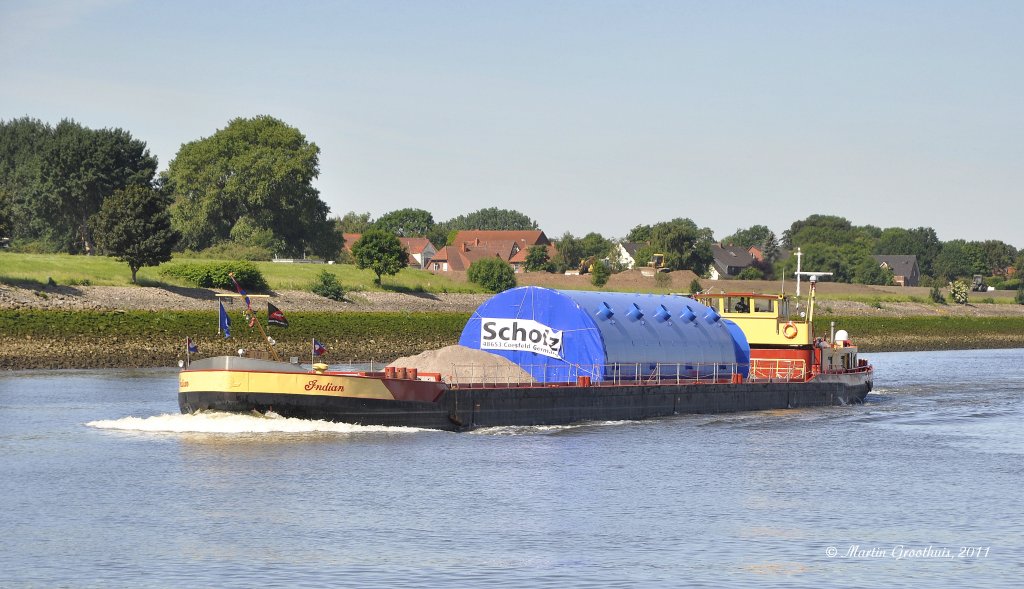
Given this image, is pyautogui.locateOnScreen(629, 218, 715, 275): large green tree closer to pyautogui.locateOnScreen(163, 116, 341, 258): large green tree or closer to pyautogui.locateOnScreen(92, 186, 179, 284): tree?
pyautogui.locateOnScreen(163, 116, 341, 258): large green tree

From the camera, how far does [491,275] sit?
119250 millimetres

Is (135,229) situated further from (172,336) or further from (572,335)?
(572,335)

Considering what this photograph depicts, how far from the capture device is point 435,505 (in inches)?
1188

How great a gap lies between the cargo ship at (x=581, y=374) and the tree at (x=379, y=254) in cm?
5206

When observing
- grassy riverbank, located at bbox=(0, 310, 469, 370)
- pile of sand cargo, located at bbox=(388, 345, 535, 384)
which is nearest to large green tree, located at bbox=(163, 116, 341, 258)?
grassy riverbank, located at bbox=(0, 310, 469, 370)

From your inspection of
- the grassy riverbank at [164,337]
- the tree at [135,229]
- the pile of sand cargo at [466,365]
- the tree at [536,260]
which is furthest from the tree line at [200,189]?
the pile of sand cargo at [466,365]

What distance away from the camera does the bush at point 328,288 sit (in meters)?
97.2

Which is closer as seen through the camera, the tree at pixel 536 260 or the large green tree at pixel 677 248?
the large green tree at pixel 677 248

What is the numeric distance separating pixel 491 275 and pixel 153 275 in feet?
117

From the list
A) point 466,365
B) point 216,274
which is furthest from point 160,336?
point 466,365

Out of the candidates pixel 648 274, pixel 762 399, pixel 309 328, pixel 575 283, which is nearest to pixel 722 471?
pixel 762 399

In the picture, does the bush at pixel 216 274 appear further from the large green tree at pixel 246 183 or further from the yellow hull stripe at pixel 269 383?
the yellow hull stripe at pixel 269 383

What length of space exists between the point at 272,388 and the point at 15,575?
1571 centimetres

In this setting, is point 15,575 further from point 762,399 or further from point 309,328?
point 309,328
